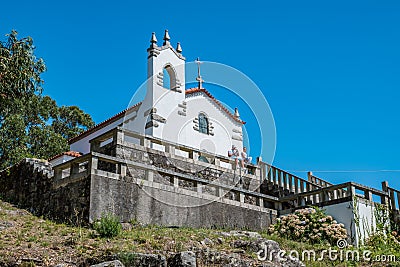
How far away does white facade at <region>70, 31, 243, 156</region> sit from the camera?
83.2 ft

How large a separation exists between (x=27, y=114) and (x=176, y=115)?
14.4m

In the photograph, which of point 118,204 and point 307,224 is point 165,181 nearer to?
point 118,204

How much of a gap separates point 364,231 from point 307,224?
5.65 ft

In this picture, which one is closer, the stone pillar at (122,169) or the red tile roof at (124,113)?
the stone pillar at (122,169)

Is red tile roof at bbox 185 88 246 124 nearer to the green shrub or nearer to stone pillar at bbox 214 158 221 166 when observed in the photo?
stone pillar at bbox 214 158 221 166

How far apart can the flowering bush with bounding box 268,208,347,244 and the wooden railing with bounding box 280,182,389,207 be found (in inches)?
32.2

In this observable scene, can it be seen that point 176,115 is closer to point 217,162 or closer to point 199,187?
point 217,162

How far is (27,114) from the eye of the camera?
36719 mm

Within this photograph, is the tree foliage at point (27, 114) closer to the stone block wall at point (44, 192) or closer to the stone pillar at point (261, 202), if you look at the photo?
the stone block wall at point (44, 192)

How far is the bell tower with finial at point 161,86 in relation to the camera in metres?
25.0

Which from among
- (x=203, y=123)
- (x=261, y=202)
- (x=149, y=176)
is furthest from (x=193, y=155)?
(x=203, y=123)

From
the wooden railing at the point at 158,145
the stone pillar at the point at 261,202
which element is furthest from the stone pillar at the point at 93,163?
the stone pillar at the point at 261,202

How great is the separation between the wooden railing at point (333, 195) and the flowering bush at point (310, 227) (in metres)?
0.82

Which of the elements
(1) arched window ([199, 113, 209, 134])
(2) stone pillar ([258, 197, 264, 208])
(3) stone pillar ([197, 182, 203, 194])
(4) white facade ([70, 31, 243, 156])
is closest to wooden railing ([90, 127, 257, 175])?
(3) stone pillar ([197, 182, 203, 194])
